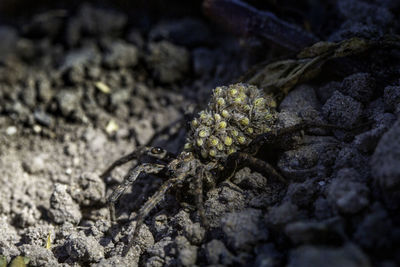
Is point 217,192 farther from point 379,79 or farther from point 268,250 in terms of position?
point 379,79

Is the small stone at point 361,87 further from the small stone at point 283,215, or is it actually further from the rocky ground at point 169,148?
the small stone at point 283,215

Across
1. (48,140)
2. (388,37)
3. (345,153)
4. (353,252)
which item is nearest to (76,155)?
(48,140)

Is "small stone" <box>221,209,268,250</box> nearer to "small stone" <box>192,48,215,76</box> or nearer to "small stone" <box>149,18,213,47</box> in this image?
"small stone" <box>192,48,215,76</box>

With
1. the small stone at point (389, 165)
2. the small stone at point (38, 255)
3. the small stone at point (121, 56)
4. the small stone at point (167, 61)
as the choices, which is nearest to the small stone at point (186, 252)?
the small stone at point (38, 255)

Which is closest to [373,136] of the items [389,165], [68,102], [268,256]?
[389,165]

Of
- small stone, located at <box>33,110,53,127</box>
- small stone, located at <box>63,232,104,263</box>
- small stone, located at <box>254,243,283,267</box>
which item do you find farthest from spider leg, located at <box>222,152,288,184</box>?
small stone, located at <box>33,110,53,127</box>
